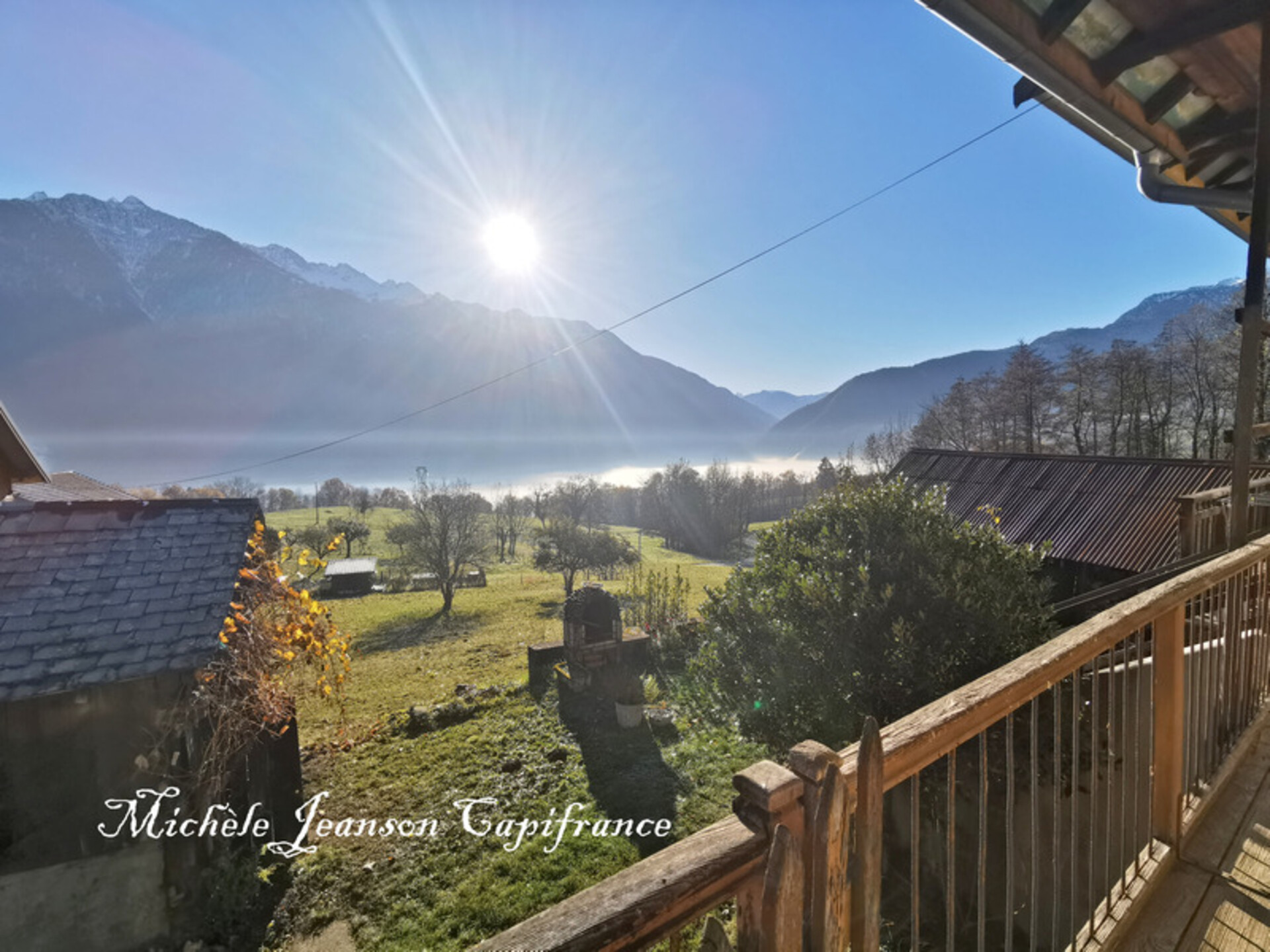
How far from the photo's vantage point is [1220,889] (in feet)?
7.52

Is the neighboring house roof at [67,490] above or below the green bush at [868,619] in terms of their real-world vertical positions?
above

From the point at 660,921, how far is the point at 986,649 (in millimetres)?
4243

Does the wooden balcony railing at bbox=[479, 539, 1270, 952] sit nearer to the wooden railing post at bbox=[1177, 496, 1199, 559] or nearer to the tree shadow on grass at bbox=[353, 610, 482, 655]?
the wooden railing post at bbox=[1177, 496, 1199, 559]

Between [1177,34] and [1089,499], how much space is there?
438 inches

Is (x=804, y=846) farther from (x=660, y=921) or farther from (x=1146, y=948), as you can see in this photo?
(x=1146, y=948)

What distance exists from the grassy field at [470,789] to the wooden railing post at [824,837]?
16.3ft

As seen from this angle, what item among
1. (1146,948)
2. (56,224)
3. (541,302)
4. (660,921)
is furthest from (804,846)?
(56,224)

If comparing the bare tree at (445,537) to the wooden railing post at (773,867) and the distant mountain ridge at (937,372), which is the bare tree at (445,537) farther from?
the distant mountain ridge at (937,372)

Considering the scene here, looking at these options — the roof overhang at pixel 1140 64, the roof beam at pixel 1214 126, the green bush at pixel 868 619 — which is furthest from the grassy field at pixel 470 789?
the roof beam at pixel 1214 126

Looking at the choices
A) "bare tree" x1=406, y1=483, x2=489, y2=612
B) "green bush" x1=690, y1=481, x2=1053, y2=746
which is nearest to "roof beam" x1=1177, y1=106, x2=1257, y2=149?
"green bush" x1=690, y1=481, x2=1053, y2=746

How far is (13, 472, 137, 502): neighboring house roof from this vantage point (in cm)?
900

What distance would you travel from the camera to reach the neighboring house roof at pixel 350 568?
26672 millimetres

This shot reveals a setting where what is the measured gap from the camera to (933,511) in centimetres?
490

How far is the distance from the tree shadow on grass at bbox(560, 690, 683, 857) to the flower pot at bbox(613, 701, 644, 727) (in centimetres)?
8
